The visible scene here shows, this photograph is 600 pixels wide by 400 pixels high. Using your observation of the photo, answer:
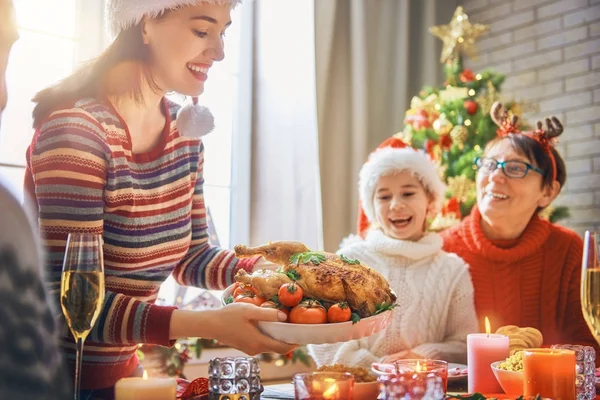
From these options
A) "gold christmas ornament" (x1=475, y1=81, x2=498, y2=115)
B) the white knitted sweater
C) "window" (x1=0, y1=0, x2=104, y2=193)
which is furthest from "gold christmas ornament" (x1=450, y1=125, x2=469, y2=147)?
"window" (x1=0, y1=0, x2=104, y2=193)

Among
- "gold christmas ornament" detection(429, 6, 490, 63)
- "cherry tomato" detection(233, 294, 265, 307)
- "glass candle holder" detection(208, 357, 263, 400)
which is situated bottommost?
"glass candle holder" detection(208, 357, 263, 400)

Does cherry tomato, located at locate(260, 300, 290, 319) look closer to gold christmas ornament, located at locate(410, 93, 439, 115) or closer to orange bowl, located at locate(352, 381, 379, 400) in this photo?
orange bowl, located at locate(352, 381, 379, 400)

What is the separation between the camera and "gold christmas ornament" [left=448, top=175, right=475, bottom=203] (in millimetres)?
3322

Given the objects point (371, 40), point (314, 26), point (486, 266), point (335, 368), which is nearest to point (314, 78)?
point (314, 26)

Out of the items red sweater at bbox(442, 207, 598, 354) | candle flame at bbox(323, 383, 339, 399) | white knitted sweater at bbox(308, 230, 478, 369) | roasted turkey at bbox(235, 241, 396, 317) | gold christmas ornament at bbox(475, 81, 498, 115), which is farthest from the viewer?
gold christmas ornament at bbox(475, 81, 498, 115)

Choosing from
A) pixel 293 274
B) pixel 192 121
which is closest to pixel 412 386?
pixel 293 274

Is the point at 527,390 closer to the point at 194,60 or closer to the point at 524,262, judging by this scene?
the point at 194,60

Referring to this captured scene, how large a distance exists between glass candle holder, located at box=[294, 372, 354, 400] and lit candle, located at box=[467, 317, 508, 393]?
0.50 meters

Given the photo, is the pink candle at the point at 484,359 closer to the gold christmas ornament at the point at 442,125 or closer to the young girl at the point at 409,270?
the young girl at the point at 409,270

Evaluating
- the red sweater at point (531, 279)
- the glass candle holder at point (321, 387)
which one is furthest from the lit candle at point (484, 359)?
the red sweater at point (531, 279)

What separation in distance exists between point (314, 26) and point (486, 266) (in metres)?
1.70

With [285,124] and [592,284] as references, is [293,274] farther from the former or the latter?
[285,124]

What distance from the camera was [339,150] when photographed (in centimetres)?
379

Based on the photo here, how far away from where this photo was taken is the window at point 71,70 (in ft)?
8.91
